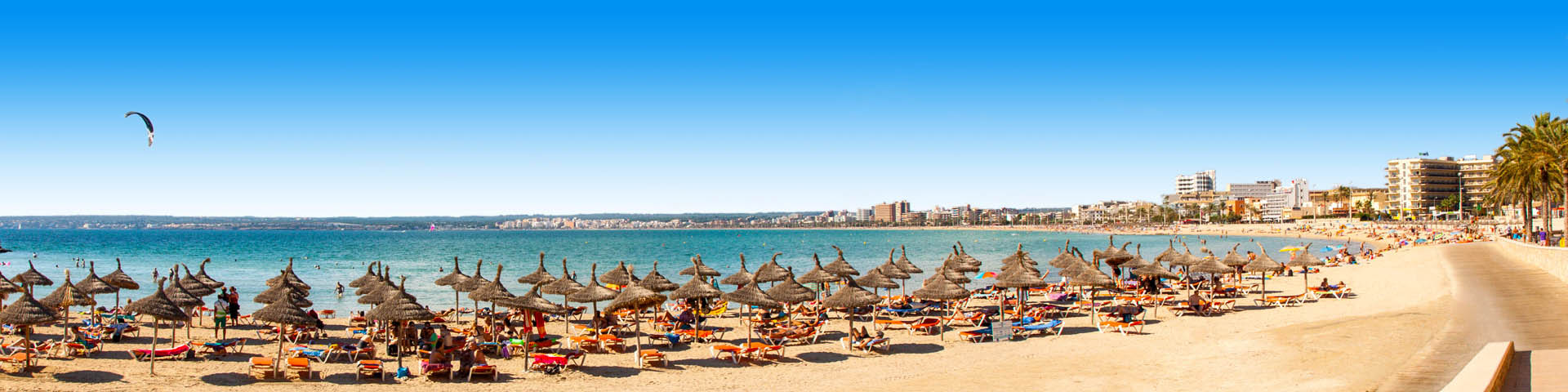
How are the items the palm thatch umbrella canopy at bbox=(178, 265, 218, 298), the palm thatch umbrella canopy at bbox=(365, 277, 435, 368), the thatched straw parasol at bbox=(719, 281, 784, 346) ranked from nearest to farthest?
the palm thatch umbrella canopy at bbox=(365, 277, 435, 368) → the thatched straw parasol at bbox=(719, 281, 784, 346) → the palm thatch umbrella canopy at bbox=(178, 265, 218, 298)

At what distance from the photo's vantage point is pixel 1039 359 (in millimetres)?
17547

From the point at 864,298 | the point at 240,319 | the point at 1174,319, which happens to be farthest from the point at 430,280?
the point at 1174,319

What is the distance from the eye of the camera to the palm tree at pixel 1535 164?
38750mm

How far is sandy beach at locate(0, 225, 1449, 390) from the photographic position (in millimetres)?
14906

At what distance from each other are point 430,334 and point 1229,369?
16.3 meters

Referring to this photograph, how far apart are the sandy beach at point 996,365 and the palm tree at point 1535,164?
24144mm

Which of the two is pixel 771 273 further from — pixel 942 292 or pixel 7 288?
pixel 7 288

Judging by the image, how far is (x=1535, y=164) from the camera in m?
40.4

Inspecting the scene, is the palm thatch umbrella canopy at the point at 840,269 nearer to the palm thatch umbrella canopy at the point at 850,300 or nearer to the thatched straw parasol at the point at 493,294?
the palm thatch umbrella canopy at the point at 850,300

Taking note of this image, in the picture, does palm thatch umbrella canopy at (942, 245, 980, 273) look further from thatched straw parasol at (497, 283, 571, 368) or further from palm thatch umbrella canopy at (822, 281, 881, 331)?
thatched straw parasol at (497, 283, 571, 368)

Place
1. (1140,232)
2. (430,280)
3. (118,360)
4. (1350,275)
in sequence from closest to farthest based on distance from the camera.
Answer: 1. (118,360)
2. (1350,275)
3. (430,280)
4. (1140,232)

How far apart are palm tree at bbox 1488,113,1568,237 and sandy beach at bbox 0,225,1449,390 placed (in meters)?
24.1

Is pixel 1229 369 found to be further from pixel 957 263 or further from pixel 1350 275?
pixel 1350 275

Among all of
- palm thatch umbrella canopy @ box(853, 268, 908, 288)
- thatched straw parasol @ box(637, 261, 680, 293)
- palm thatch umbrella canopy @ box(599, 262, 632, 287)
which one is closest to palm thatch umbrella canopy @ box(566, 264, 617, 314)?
palm thatch umbrella canopy @ box(599, 262, 632, 287)
